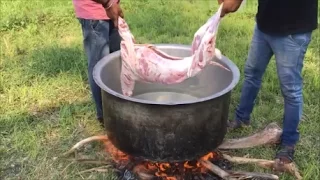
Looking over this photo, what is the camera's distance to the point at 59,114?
4.05 meters

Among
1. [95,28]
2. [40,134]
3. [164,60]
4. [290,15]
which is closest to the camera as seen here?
[164,60]

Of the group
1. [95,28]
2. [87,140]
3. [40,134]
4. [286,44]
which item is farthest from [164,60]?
[40,134]

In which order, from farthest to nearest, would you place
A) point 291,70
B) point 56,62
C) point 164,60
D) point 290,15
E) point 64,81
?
1. point 56,62
2. point 64,81
3. point 291,70
4. point 290,15
5. point 164,60

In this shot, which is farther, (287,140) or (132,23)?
(132,23)

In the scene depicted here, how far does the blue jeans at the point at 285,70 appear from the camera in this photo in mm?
3068

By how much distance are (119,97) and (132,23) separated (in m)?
3.45

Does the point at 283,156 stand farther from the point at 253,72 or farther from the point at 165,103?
the point at 165,103

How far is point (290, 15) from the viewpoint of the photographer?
2.98 meters

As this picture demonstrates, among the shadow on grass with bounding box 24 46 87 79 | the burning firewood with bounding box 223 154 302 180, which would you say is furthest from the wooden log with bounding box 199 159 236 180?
the shadow on grass with bounding box 24 46 87 79

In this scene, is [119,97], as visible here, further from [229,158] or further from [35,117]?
[35,117]

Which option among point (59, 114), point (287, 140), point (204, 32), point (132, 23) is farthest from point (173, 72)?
point (132, 23)

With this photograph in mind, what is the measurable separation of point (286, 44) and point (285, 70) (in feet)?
0.61

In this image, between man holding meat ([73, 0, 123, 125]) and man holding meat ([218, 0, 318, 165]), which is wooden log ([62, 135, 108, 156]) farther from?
man holding meat ([218, 0, 318, 165])

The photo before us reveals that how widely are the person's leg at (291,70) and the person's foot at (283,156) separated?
0.01m
